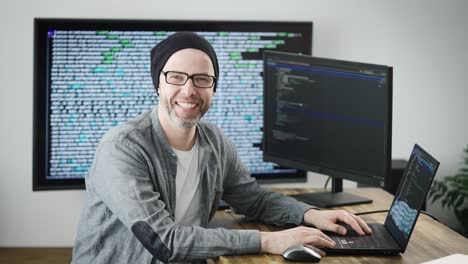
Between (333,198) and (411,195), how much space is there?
64cm

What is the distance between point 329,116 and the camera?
9.03 ft

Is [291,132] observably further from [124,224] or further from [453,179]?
[453,179]

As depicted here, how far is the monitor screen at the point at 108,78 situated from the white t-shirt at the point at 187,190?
1.48 metres

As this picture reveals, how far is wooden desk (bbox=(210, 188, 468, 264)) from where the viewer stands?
209 centimetres

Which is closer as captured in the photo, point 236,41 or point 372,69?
point 372,69

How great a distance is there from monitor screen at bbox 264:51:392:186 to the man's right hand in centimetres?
A: 58

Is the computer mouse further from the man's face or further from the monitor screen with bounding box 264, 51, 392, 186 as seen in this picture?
the monitor screen with bounding box 264, 51, 392, 186

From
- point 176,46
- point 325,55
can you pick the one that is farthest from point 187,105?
point 325,55

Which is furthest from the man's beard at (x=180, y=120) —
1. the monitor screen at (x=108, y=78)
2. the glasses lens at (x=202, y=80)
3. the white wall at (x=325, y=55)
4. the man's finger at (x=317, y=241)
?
the white wall at (x=325, y=55)

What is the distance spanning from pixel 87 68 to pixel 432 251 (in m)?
2.23

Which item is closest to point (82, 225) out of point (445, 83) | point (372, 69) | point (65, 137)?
point (372, 69)

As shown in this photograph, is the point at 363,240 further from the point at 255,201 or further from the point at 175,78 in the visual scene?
the point at 175,78

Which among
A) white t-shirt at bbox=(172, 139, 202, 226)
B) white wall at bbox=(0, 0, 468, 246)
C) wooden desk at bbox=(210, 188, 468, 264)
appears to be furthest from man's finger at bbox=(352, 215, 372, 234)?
white wall at bbox=(0, 0, 468, 246)

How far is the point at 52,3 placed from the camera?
12.7 feet
